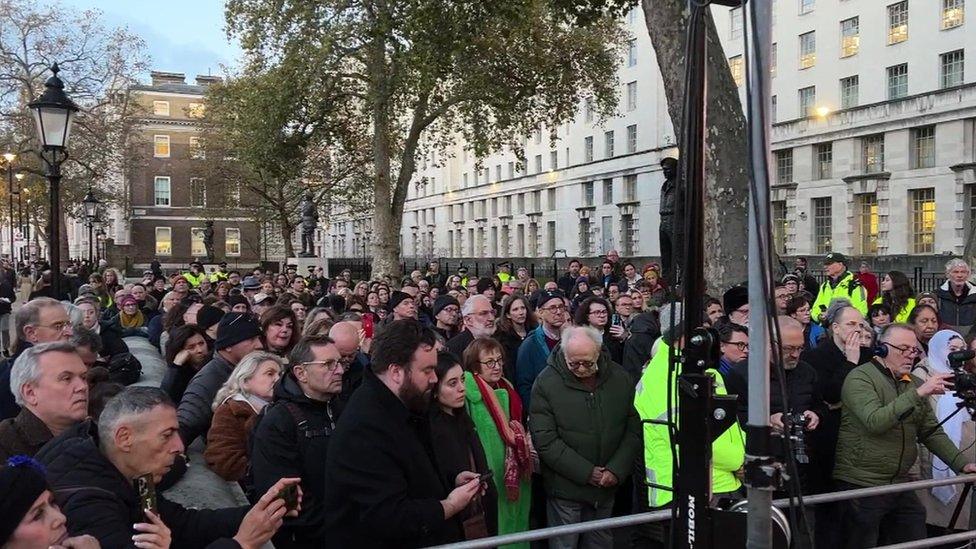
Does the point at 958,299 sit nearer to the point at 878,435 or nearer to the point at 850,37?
the point at 878,435

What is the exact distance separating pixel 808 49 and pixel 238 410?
42278 millimetres

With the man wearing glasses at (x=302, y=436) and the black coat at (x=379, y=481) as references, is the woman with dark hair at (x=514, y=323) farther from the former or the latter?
the black coat at (x=379, y=481)

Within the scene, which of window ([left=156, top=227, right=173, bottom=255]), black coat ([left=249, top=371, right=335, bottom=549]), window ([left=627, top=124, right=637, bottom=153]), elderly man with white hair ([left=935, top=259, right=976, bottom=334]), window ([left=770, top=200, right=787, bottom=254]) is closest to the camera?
black coat ([left=249, top=371, right=335, bottom=549])

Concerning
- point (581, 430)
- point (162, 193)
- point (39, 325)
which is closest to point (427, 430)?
point (581, 430)

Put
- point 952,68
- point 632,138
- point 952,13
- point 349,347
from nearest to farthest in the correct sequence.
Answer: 1. point 349,347
2. point 952,13
3. point 952,68
4. point 632,138

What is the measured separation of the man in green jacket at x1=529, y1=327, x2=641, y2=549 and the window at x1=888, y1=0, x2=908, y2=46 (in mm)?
37440

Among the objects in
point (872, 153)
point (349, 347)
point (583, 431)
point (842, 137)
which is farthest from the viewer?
point (842, 137)

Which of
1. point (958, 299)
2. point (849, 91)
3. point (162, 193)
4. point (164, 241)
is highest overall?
point (849, 91)

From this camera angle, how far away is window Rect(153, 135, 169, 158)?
226ft

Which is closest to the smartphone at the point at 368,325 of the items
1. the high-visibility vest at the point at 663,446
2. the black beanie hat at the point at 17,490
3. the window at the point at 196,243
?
the high-visibility vest at the point at 663,446

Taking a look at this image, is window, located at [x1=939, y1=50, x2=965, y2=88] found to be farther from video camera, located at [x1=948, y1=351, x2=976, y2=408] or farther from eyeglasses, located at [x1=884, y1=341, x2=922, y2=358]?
video camera, located at [x1=948, y1=351, x2=976, y2=408]

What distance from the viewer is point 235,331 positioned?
5648 millimetres

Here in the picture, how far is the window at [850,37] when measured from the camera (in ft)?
125

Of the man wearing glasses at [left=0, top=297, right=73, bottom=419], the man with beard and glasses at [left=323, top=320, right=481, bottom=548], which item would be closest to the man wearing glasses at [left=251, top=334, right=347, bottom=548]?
the man with beard and glasses at [left=323, top=320, right=481, bottom=548]
